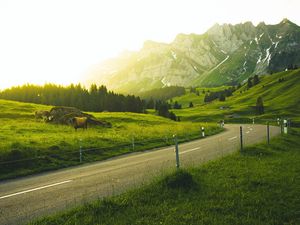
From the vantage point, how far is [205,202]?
9109mm

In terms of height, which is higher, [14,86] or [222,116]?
[14,86]

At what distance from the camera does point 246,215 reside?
8.07 meters

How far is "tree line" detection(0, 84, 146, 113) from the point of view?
115 m

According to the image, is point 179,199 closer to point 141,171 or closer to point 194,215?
point 194,215

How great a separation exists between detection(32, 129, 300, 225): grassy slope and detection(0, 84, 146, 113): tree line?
104 m

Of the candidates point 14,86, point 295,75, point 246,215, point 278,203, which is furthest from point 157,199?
point 295,75

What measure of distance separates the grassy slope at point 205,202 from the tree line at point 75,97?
103676 millimetres

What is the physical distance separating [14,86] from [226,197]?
15895 cm

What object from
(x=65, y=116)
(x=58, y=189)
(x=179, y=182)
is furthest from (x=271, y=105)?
(x=58, y=189)

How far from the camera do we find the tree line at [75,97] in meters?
115

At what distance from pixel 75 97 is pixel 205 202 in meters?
118

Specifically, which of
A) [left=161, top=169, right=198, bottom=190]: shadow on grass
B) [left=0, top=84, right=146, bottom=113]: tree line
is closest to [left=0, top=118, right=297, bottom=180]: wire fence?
[left=161, top=169, right=198, bottom=190]: shadow on grass

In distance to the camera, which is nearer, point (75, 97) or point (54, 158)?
point (54, 158)

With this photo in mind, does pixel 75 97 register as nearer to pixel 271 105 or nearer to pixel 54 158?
pixel 271 105
